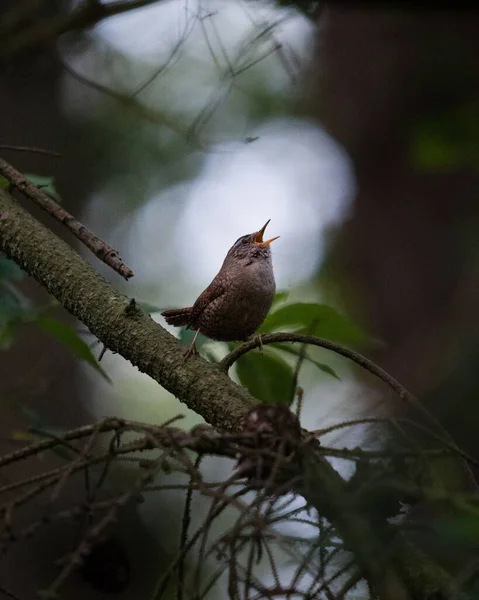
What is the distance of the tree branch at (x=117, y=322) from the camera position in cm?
169

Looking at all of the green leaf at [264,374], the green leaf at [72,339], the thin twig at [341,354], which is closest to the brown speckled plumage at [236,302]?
the green leaf at [72,339]

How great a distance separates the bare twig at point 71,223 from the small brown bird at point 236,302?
1.08 meters

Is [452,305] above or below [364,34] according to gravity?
below

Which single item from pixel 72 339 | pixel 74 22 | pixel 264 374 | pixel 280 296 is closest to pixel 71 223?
pixel 72 339

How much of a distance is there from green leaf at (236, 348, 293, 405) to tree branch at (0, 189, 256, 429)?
0.27 metres

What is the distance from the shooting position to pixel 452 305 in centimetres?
467

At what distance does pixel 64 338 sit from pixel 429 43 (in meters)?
1.33

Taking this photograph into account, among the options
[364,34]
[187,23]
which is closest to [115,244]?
[364,34]

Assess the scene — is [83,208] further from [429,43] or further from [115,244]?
[429,43]

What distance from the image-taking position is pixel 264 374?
2029 mm

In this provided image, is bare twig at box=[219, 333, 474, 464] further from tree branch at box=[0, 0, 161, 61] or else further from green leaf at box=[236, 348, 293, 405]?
tree branch at box=[0, 0, 161, 61]

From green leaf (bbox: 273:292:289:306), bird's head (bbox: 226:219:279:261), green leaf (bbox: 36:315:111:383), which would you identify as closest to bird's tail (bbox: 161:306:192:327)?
bird's head (bbox: 226:219:279:261)

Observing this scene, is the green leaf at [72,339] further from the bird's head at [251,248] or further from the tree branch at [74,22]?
the bird's head at [251,248]

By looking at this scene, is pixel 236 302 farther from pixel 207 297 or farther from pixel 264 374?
pixel 264 374
